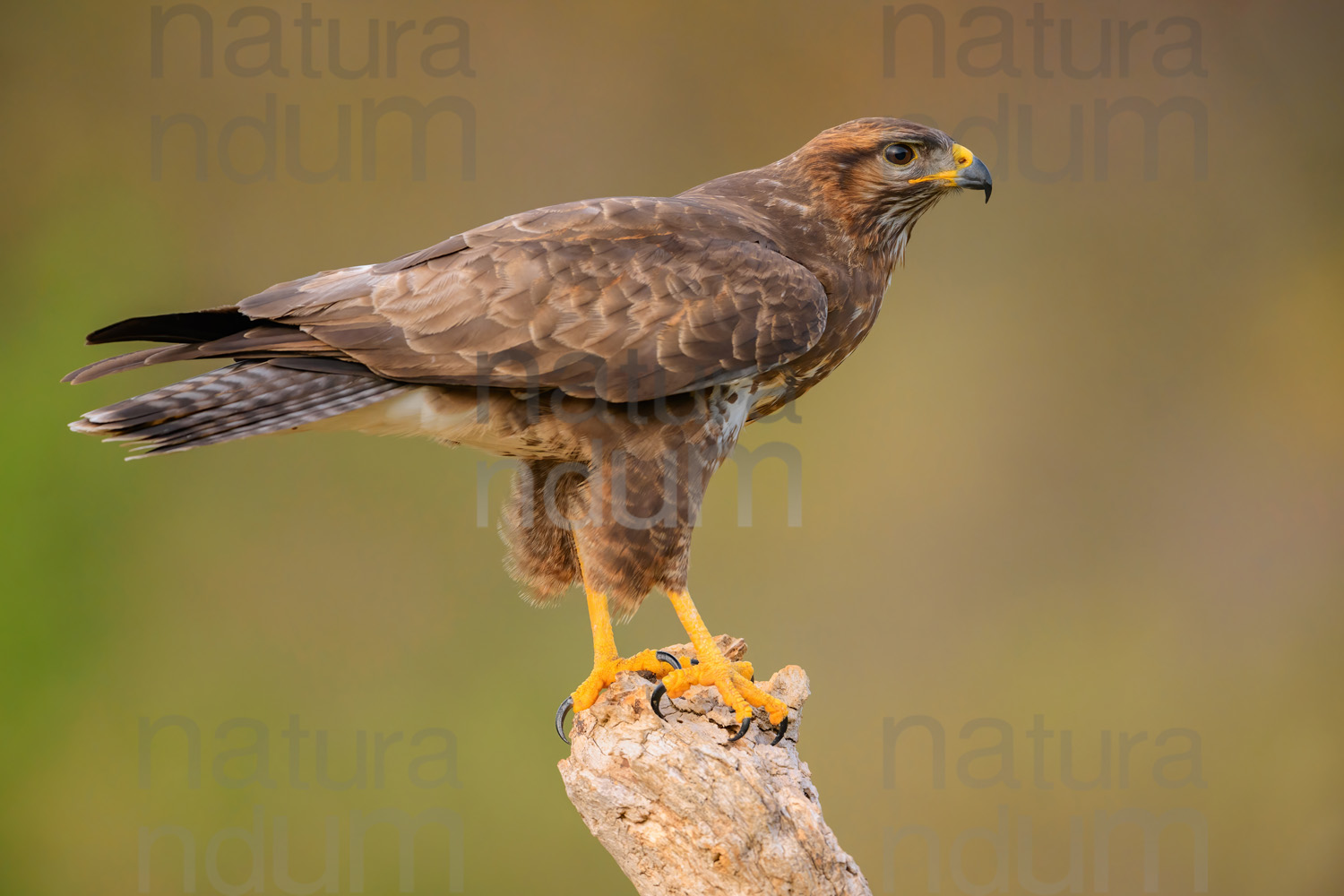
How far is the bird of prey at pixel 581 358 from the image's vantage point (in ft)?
7.26

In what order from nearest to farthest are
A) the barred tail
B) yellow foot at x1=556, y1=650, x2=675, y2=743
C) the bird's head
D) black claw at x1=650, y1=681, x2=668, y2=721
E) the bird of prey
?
the barred tail, the bird of prey, black claw at x1=650, y1=681, x2=668, y2=721, yellow foot at x1=556, y1=650, x2=675, y2=743, the bird's head

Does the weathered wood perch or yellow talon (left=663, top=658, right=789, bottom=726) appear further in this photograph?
yellow talon (left=663, top=658, right=789, bottom=726)

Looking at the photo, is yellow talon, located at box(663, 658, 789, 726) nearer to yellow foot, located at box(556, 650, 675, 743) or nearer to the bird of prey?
the bird of prey

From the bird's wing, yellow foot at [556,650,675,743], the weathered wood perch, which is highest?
the bird's wing

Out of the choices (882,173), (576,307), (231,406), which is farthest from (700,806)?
(882,173)

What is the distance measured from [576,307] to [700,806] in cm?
106

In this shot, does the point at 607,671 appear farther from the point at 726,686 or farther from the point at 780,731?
the point at 780,731

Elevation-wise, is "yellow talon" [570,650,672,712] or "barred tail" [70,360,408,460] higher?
"barred tail" [70,360,408,460]

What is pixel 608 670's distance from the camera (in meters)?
2.51

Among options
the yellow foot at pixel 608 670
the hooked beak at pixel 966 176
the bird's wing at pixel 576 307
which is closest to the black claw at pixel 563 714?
the yellow foot at pixel 608 670

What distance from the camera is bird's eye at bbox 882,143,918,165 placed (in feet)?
8.54

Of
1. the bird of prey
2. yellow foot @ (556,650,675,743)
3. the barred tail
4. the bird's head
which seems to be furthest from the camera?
the bird's head

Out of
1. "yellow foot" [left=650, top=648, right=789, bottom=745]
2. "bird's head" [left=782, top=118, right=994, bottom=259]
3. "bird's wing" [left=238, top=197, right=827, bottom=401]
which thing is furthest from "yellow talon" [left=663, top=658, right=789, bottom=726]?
"bird's head" [left=782, top=118, right=994, bottom=259]

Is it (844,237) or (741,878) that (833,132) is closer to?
(844,237)
